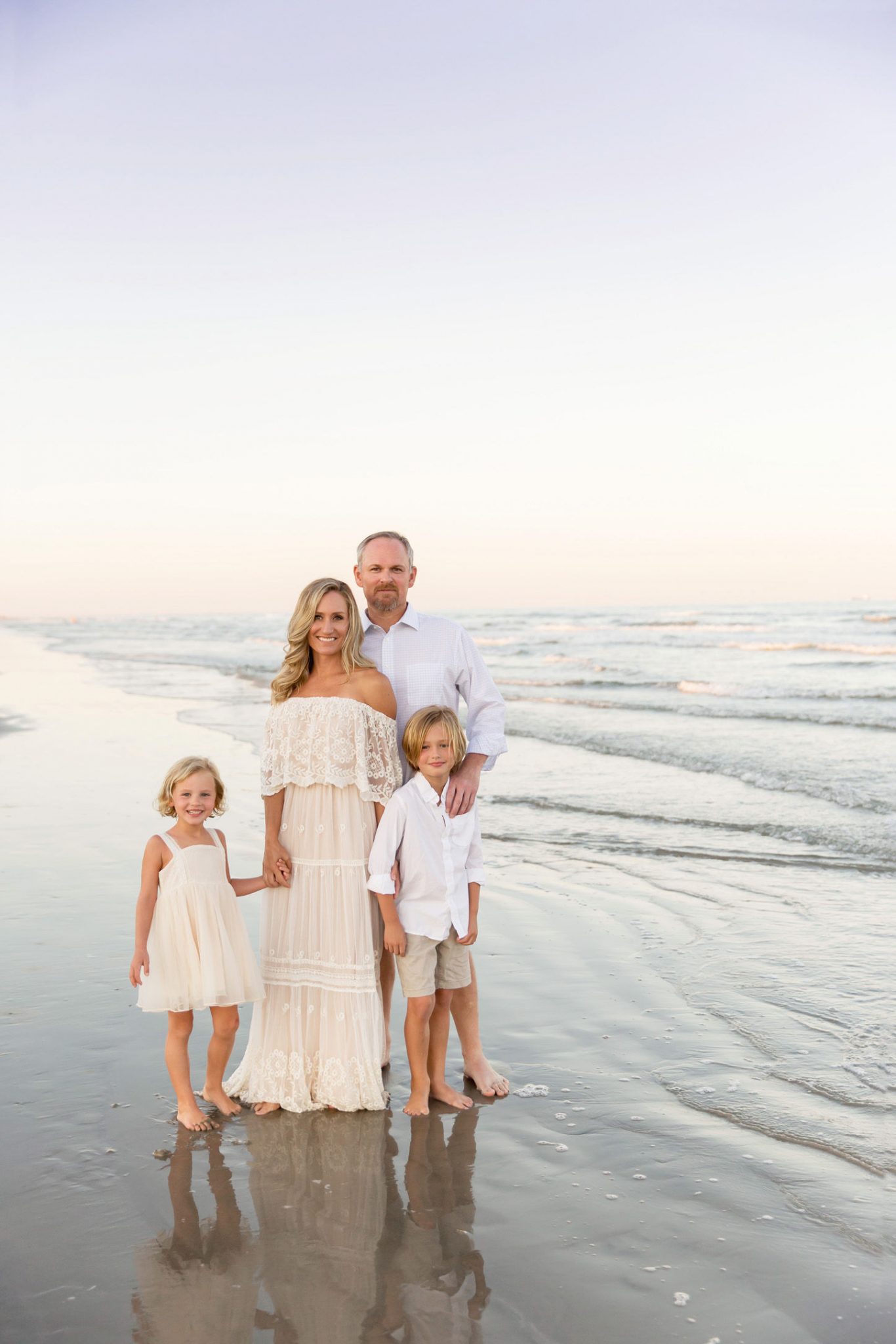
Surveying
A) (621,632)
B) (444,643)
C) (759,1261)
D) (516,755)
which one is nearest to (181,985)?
(444,643)

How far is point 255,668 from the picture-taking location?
28.2 metres

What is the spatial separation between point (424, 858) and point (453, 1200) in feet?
3.88

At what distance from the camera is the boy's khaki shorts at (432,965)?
3983 mm

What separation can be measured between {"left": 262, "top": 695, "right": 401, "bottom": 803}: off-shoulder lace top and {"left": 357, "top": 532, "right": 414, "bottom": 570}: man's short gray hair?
0.65 metres

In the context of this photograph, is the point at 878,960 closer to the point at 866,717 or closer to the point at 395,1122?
the point at 395,1122

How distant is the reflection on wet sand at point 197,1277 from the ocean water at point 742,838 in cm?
177

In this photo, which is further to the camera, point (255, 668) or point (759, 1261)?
point (255, 668)

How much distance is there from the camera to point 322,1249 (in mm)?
2938

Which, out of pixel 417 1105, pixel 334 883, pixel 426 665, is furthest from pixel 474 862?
pixel 417 1105

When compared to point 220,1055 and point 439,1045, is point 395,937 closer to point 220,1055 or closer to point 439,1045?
point 439,1045

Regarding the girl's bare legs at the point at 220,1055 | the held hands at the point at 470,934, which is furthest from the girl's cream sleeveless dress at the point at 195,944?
the held hands at the point at 470,934

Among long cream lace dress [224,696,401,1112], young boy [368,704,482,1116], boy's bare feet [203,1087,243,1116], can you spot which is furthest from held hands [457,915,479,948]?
boy's bare feet [203,1087,243,1116]

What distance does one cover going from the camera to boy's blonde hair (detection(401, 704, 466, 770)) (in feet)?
13.2

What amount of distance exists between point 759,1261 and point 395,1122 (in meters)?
1.40
